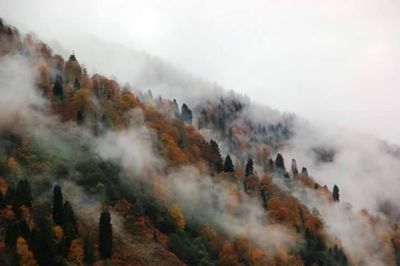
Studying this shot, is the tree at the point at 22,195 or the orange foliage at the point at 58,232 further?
the tree at the point at 22,195

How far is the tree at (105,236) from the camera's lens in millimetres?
184500

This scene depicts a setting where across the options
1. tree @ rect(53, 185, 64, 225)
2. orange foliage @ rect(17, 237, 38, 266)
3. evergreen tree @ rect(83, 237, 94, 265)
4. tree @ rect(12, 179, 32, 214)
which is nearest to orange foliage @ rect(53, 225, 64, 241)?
tree @ rect(53, 185, 64, 225)

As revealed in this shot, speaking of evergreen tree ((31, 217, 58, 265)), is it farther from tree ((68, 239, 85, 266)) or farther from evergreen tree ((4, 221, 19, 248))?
tree ((68, 239, 85, 266))

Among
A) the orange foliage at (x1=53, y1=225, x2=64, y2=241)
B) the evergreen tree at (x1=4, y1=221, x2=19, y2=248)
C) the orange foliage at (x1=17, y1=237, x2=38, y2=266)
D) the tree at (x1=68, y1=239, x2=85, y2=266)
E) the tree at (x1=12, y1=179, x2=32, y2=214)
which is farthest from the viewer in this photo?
the tree at (x1=12, y1=179, x2=32, y2=214)

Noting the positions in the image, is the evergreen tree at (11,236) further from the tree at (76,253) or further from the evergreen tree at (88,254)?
the evergreen tree at (88,254)

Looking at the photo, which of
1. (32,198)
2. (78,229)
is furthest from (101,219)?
(32,198)

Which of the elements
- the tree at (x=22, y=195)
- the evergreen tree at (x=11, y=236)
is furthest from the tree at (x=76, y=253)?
the tree at (x=22, y=195)

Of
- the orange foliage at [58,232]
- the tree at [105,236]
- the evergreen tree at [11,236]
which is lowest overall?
the evergreen tree at [11,236]

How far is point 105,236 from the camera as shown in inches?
7343

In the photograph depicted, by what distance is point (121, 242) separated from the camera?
19325cm

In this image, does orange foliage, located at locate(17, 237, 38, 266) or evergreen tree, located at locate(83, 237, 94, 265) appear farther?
evergreen tree, located at locate(83, 237, 94, 265)

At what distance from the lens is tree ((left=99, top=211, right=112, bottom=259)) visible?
184500 millimetres

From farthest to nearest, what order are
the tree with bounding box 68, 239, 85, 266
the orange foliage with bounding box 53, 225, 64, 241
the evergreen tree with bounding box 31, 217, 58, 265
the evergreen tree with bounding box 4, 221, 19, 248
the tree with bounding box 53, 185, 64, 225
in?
the tree with bounding box 53, 185, 64, 225, the orange foliage with bounding box 53, 225, 64, 241, the tree with bounding box 68, 239, 85, 266, the evergreen tree with bounding box 4, 221, 19, 248, the evergreen tree with bounding box 31, 217, 58, 265

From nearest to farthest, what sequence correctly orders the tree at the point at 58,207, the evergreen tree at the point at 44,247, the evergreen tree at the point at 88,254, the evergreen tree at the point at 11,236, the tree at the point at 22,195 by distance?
the evergreen tree at the point at 44,247
the evergreen tree at the point at 11,236
the evergreen tree at the point at 88,254
the tree at the point at 22,195
the tree at the point at 58,207
